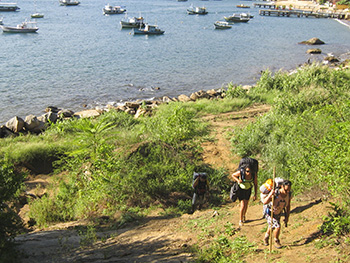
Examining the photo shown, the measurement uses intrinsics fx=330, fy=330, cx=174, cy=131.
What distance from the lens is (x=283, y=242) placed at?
6402 mm

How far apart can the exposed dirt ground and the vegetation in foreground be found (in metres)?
0.38

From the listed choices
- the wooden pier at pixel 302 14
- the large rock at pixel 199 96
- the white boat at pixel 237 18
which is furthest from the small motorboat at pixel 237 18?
the large rock at pixel 199 96

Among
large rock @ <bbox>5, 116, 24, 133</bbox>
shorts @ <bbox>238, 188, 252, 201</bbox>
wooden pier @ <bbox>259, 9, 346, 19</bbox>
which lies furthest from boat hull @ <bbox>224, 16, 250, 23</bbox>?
shorts @ <bbox>238, 188, 252, 201</bbox>

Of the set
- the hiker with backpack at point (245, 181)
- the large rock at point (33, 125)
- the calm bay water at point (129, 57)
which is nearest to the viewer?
the hiker with backpack at point (245, 181)

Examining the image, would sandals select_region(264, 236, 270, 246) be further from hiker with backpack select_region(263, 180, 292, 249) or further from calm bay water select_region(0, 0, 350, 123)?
calm bay water select_region(0, 0, 350, 123)

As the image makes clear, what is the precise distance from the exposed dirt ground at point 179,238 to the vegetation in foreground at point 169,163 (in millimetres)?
381

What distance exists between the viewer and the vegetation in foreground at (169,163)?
6453 millimetres

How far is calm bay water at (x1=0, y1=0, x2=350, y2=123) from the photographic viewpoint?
25.6 metres

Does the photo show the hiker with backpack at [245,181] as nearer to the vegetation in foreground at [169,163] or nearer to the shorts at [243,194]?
the shorts at [243,194]

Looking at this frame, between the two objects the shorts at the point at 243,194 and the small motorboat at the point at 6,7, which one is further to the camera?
the small motorboat at the point at 6,7

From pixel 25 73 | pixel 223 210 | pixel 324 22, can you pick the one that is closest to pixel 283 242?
pixel 223 210

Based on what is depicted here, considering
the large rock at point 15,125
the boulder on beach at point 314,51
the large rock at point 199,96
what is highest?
the boulder on beach at point 314,51

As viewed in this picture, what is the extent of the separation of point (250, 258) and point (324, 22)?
71.7m

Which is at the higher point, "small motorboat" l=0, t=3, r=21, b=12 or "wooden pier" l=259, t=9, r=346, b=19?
"wooden pier" l=259, t=9, r=346, b=19
